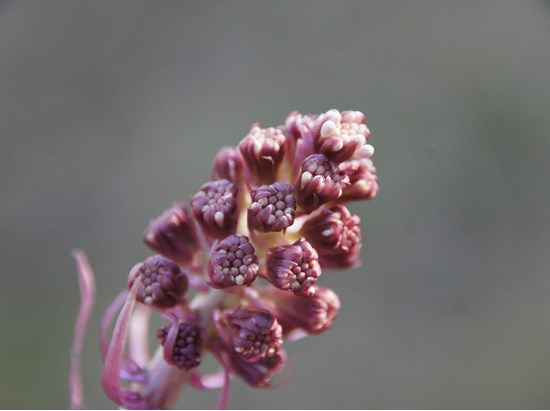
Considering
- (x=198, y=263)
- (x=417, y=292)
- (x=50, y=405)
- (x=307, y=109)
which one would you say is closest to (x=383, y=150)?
(x=307, y=109)

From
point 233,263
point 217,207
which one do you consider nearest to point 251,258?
point 233,263

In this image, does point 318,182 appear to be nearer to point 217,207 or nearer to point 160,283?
point 217,207

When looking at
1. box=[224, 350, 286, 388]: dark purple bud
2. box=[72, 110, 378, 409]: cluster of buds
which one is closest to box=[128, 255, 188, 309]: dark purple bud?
box=[72, 110, 378, 409]: cluster of buds

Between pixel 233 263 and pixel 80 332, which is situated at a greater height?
pixel 233 263

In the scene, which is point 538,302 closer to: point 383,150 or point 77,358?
point 383,150

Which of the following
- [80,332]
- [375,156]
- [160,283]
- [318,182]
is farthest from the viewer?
[375,156]

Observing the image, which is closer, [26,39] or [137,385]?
[137,385]

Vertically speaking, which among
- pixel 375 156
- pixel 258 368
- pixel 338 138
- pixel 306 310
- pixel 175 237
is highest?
pixel 375 156
